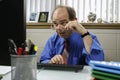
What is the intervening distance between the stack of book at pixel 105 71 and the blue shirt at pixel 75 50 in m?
0.85

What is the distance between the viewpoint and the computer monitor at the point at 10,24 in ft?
3.14

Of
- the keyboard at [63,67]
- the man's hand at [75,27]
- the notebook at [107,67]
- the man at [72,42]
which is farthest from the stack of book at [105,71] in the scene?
the man's hand at [75,27]

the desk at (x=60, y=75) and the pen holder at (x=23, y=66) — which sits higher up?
the pen holder at (x=23, y=66)

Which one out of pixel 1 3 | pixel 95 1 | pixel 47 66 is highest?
pixel 95 1

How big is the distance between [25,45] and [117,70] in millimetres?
369

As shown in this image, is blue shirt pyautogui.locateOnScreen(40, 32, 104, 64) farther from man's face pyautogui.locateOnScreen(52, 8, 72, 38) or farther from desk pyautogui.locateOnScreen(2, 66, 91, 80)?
desk pyautogui.locateOnScreen(2, 66, 91, 80)

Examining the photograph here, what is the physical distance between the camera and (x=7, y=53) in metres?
0.97

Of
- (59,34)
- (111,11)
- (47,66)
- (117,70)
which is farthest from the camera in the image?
(111,11)

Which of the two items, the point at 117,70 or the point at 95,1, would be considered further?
the point at 95,1

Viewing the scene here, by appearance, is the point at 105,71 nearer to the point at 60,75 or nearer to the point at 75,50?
the point at 60,75

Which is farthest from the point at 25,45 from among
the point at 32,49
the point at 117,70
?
the point at 117,70

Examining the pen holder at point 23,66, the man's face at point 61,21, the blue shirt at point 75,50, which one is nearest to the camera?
the pen holder at point 23,66

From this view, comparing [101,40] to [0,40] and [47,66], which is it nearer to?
[47,66]

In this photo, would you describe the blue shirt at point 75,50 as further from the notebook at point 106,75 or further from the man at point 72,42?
the notebook at point 106,75
